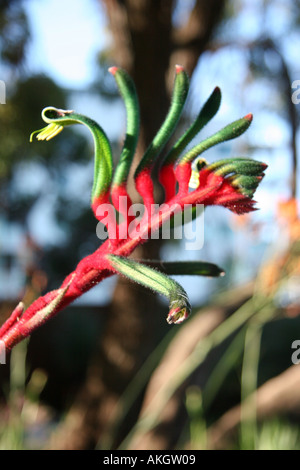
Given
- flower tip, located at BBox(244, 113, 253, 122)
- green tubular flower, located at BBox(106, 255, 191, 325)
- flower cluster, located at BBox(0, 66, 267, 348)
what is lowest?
green tubular flower, located at BBox(106, 255, 191, 325)

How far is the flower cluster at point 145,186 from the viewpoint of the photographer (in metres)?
0.23

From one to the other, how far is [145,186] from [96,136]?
34 mm

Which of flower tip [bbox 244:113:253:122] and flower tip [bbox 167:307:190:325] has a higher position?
flower tip [bbox 244:113:253:122]

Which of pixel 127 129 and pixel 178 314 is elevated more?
pixel 127 129

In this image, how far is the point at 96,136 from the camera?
0.23 metres

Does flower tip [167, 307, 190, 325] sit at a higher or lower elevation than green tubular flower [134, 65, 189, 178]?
lower

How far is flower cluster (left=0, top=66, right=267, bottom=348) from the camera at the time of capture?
0.23m

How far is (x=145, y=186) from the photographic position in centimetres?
25

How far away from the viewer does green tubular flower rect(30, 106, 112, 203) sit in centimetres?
23

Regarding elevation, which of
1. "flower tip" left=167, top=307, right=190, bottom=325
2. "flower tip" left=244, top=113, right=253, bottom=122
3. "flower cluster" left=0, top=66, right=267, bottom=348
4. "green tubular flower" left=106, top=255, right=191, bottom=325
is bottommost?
"flower tip" left=167, top=307, right=190, bottom=325

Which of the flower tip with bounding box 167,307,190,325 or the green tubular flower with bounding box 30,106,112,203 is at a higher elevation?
the green tubular flower with bounding box 30,106,112,203

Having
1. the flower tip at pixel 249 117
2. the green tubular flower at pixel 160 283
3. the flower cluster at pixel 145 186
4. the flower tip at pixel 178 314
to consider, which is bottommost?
the flower tip at pixel 178 314

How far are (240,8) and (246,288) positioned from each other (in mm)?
3939

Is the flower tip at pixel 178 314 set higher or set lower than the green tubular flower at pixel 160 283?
lower
